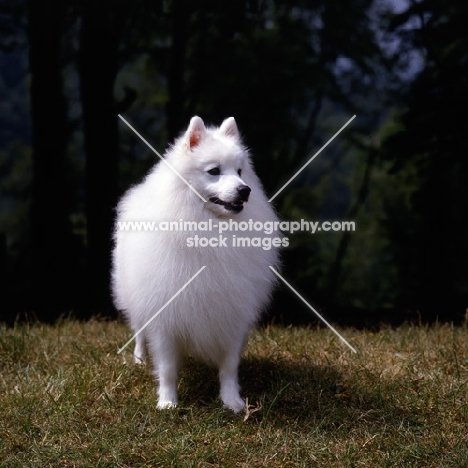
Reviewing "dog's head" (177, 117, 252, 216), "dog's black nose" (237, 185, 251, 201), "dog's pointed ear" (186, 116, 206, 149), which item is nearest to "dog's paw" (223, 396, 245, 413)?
"dog's head" (177, 117, 252, 216)

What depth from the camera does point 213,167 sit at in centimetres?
427

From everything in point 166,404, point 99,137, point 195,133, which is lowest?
point 166,404

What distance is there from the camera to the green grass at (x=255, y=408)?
150 inches

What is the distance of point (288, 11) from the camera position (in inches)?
270

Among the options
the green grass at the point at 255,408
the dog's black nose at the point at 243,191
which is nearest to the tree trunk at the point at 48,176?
the green grass at the point at 255,408

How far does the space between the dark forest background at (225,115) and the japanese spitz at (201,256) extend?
7.91ft

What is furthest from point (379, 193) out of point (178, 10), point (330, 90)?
point (178, 10)

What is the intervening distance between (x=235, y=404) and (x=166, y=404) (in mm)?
423

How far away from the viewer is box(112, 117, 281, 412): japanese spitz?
430 centimetres

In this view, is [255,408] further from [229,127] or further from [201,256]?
[229,127]

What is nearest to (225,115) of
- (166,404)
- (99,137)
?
(99,137)

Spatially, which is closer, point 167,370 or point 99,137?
point 167,370

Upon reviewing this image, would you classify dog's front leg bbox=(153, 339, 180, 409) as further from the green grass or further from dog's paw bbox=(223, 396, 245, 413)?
dog's paw bbox=(223, 396, 245, 413)

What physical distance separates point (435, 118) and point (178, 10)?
2.66m
